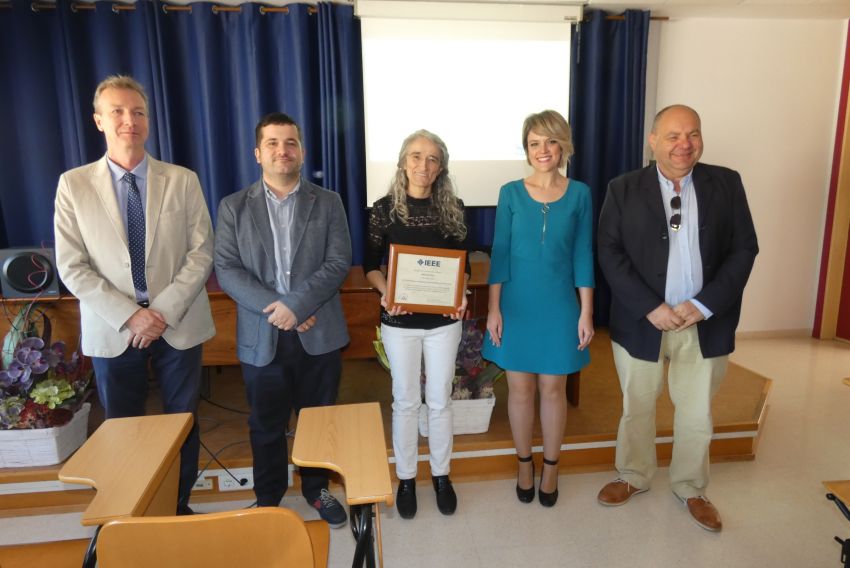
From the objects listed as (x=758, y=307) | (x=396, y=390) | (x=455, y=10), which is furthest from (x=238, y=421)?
(x=758, y=307)

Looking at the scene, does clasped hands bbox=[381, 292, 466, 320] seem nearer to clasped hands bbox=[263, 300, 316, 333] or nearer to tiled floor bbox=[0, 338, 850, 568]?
clasped hands bbox=[263, 300, 316, 333]

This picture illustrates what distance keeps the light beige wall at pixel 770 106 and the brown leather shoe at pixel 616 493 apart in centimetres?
315

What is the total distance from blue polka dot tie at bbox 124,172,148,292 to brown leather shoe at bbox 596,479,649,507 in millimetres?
2041

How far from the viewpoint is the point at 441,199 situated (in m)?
1.99

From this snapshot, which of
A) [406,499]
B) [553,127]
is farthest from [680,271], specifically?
[406,499]

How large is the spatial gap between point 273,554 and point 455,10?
393cm

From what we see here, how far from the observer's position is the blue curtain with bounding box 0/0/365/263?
12.2 ft

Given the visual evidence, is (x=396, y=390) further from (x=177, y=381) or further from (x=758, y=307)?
(x=758, y=307)

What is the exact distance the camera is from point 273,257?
1.95m

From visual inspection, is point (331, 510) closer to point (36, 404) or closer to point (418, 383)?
point (418, 383)

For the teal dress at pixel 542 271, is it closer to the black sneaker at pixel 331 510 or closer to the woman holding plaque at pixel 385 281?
the woman holding plaque at pixel 385 281

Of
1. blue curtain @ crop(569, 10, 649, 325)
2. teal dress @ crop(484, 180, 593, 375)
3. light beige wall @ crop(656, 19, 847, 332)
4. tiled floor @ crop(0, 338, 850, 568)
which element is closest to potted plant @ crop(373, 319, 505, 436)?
tiled floor @ crop(0, 338, 850, 568)

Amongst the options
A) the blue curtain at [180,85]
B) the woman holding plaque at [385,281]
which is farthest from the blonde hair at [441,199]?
the blue curtain at [180,85]

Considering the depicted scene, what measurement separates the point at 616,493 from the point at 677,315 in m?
0.85
